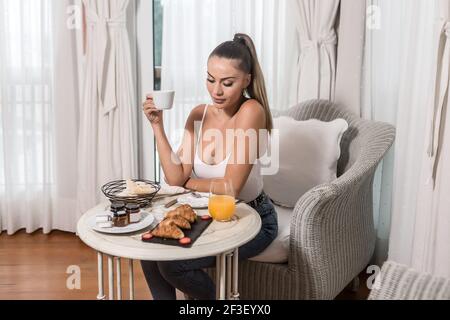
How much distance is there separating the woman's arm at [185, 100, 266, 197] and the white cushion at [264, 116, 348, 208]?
0.53 meters

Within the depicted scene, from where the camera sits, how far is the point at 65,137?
10.8ft

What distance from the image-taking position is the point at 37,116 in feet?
10.7

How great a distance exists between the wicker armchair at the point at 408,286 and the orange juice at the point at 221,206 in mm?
672

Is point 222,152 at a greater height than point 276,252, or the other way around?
point 222,152

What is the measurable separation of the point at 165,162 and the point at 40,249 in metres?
1.36

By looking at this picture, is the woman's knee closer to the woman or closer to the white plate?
the woman

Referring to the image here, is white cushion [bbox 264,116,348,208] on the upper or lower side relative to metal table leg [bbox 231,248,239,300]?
upper

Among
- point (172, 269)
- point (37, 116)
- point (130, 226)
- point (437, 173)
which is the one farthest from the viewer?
point (37, 116)

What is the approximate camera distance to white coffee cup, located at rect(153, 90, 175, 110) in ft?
6.51

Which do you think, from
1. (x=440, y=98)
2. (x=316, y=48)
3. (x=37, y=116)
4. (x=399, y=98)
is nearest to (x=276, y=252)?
(x=440, y=98)

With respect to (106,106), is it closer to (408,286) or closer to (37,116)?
(37,116)

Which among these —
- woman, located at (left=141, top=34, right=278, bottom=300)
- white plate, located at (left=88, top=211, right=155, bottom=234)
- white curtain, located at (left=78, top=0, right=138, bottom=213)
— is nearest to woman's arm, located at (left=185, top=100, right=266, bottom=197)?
woman, located at (left=141, top=34, right=278, bottom=300)

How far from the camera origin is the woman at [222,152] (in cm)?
196

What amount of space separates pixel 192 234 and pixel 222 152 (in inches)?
19.6
